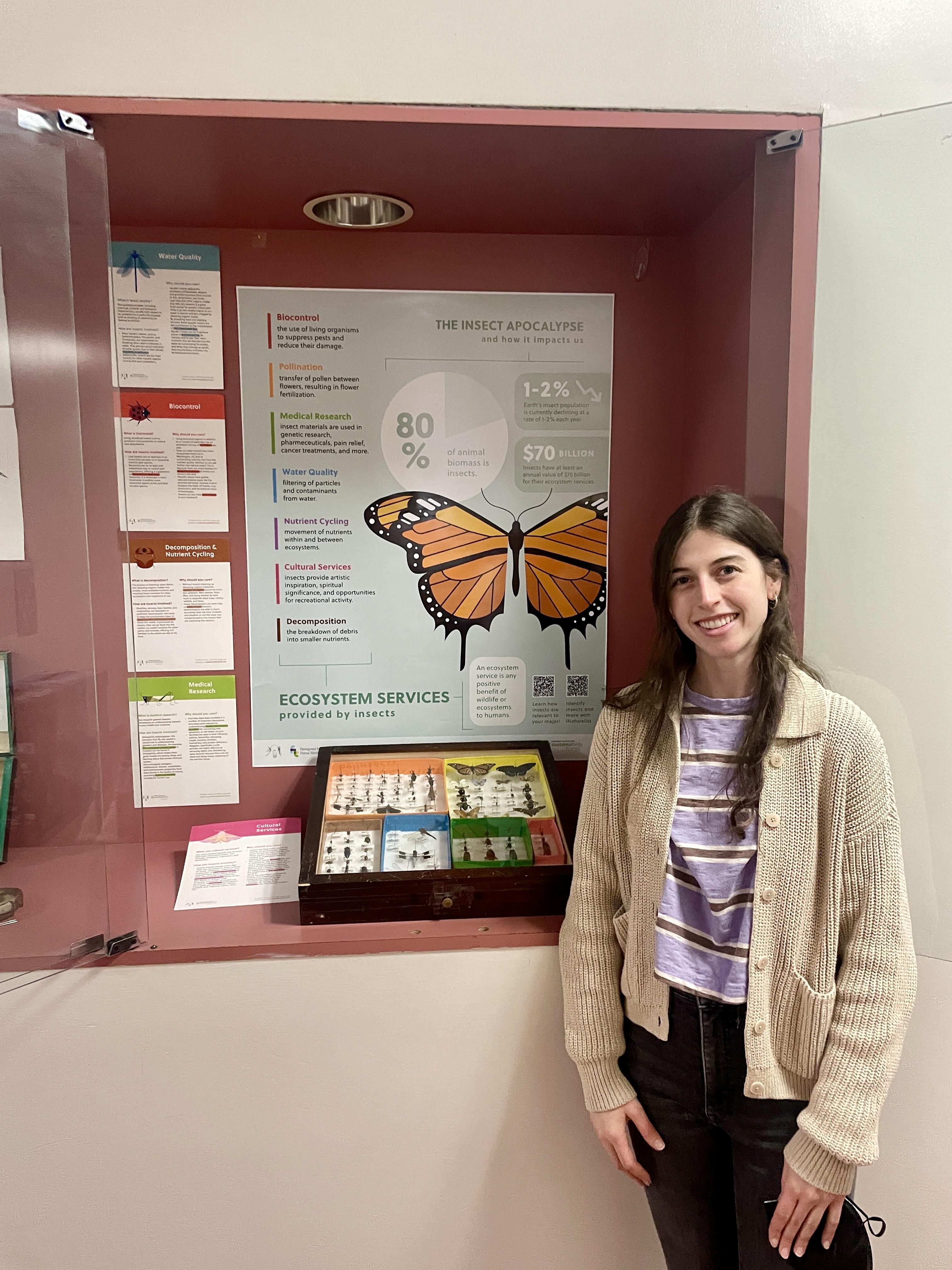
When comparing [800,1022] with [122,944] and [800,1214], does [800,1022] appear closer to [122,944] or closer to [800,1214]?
[800,1214]

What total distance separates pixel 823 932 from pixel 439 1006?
606mm

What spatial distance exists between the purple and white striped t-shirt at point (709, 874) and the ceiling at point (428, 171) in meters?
0.86

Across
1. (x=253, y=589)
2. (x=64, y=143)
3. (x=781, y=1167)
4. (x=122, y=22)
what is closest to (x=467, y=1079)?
(x=781, y=1167)

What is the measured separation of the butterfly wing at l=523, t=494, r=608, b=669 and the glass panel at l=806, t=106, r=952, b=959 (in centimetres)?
52

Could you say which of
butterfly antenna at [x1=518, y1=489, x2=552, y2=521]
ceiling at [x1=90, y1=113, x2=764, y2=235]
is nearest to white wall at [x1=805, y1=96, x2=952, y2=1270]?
ceiling at [x1=90, y1=113, x2=764, y2=235]

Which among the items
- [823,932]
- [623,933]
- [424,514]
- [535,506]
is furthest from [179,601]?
[823,932]

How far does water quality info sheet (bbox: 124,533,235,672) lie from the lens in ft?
5.29

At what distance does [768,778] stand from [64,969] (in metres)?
1.08

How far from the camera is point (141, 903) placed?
130cm

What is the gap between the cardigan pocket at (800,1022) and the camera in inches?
41.7

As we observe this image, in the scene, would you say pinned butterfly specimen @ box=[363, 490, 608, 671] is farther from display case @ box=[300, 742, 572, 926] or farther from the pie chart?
display case @ box=[300, 742, 572, 926]

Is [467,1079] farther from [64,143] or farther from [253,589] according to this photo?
[64,143]

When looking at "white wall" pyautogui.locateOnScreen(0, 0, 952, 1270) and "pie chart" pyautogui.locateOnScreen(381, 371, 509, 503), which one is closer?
"white wall" pyautogui.locateOnScreen(0, 0, 952, 1270)

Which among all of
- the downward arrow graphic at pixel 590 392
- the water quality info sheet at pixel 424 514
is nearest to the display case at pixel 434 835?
the water quality info sheet at pixel 424 514
